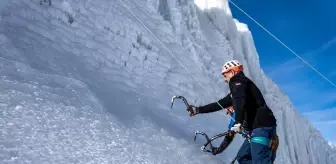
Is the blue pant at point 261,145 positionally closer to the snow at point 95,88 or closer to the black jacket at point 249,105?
the black jacket at point 249,105

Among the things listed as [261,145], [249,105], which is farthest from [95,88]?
[261,145]

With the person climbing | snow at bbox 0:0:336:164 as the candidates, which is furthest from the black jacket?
snow at bbox 0:0:336:164

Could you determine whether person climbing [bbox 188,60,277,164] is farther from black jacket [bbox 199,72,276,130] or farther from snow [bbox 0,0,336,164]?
snow [bbox 0,0,336,164]

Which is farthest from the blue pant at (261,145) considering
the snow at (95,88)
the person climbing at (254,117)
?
the snow at (95,88)

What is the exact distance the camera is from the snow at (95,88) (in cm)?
315

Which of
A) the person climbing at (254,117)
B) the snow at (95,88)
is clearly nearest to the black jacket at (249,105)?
the person climbing at (254,117)

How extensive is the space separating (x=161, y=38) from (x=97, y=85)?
4313mm

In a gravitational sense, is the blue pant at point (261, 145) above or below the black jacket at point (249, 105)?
below

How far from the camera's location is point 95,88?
14.9ft

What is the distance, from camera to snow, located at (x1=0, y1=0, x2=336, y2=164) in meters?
3.15

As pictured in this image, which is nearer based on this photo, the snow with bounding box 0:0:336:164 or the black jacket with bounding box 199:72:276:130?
the snow with bounding box 0:0:336:164

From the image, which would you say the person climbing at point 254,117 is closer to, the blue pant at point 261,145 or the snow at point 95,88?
the blue pant at point 261,145

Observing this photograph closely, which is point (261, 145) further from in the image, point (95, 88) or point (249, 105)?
point (95, 88)

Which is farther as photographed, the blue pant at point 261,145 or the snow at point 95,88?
the blue pant at point 261,145
